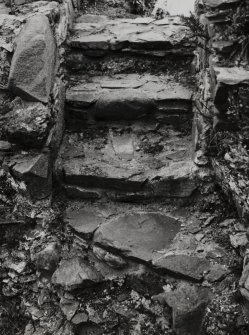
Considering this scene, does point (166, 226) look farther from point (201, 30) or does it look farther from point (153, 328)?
point (201, 30)

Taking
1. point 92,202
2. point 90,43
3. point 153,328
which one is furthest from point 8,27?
point 153,328

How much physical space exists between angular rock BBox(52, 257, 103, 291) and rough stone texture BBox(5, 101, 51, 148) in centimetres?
117

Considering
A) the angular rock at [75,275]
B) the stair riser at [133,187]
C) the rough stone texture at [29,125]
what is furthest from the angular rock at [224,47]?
the angular rock at [75,275]

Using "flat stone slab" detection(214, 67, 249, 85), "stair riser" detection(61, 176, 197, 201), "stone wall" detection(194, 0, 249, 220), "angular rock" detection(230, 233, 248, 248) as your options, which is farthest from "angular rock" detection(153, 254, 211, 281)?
"flat stone slab" detection(214, 67, 249, 85)

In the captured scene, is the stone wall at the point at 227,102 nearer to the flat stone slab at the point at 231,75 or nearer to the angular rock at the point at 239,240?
the flat stone slab at the point at 231,75

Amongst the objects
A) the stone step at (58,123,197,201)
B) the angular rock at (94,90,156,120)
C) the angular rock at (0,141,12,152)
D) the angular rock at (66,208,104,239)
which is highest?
the angular rock at (94,90,156,120)

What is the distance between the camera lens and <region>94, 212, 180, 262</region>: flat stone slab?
152 inches

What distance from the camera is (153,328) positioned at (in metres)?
3.57

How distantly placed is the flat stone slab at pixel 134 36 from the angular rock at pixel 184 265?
2.66 metres

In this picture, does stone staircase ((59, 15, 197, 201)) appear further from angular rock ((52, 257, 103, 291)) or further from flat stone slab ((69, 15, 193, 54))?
angular rock ((52, 257, 103, 291))

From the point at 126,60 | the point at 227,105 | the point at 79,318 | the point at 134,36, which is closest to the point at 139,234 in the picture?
the point at 79,318

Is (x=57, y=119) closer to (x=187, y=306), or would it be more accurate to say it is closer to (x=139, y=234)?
(x=139, y=234)

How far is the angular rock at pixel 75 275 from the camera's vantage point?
3.79 m

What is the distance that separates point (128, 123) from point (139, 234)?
139 cm
